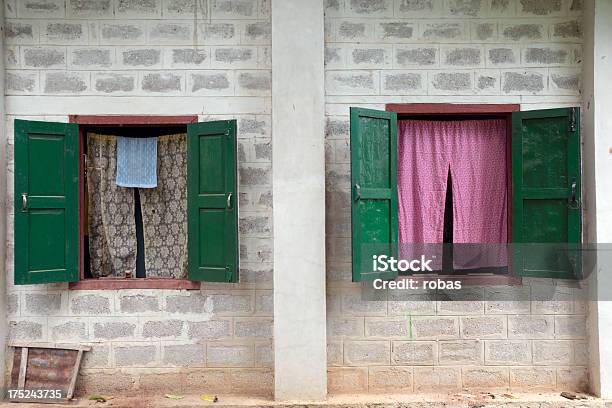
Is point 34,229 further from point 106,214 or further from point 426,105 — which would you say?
point 426,105

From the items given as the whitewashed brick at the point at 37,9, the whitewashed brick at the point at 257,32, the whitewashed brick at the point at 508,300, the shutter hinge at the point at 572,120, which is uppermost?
the whitewashed brick at the point at 37,9

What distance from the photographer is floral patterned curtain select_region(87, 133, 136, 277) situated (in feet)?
20.4

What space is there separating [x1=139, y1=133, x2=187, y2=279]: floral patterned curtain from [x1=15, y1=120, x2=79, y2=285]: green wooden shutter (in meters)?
0.68

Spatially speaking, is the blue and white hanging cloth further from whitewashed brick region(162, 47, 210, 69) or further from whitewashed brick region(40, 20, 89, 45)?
whitewashed brick region(40, 20, 89, 45)

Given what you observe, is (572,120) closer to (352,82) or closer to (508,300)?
(508,300)

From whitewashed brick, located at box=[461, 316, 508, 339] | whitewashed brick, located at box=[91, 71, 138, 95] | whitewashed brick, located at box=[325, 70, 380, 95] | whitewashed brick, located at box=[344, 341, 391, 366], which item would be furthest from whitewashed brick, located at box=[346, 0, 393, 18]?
whitewashed brick, located at box=[344, 341, 391, 366]

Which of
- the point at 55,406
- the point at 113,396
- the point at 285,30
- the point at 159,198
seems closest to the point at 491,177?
the point at 285,30

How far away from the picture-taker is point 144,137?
6.29 meters

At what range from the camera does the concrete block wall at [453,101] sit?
6.14 m

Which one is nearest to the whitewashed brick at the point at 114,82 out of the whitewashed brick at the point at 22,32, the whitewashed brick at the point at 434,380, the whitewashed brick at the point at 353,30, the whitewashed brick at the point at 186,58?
the whitewashed brick at the point at 186,58

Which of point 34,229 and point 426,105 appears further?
point 426,105

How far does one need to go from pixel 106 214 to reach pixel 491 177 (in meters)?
3.81

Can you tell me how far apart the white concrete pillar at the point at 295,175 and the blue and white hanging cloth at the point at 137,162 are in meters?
1.27

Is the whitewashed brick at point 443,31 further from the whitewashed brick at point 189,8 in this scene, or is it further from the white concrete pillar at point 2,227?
the white concrete pillar at point 2,227
